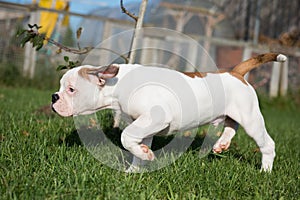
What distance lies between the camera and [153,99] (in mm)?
2363

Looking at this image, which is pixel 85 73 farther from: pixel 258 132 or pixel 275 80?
pixel 275 80

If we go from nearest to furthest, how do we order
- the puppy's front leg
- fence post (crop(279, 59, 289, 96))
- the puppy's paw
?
the puppy's front leg → the puppy's paw → fence post (crop(279, 59, 289, 96))

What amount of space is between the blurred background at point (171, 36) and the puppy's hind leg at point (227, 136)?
6.17 ft

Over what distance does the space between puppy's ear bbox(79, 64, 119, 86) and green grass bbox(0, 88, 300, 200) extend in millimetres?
458

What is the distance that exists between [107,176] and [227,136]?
113 centimetres

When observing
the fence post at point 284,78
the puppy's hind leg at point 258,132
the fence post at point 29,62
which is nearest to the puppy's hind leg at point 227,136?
the puppy's hind leg at point 258,132

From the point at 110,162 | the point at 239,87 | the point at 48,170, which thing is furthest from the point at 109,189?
the point at 239,87

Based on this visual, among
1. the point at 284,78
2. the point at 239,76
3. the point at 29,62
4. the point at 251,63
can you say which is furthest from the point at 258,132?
the point at 284,78

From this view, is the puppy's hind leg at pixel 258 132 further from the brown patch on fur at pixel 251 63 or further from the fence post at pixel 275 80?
the fence post at pixel 275 80

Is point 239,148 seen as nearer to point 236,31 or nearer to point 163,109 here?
point 163,109

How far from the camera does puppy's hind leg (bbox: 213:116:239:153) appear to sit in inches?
115

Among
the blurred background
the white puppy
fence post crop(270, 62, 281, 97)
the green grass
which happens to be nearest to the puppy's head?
the white puppy

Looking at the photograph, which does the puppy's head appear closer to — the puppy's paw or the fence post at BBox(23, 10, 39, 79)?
the puppy's paw

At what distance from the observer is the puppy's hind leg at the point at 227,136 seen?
2928mm
